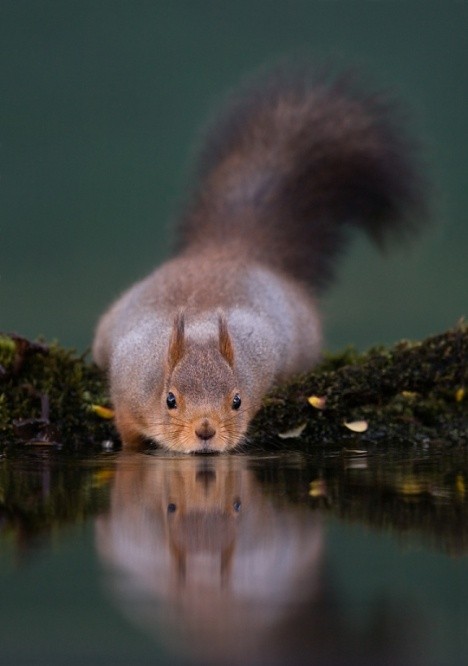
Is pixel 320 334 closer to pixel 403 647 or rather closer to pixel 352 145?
pixel 352 145

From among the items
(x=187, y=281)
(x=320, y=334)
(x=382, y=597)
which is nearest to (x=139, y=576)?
(x=382, y=597)

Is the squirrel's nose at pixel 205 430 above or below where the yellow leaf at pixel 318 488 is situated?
above

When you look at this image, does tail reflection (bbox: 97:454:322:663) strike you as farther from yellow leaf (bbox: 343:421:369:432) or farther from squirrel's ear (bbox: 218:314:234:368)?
yellow leaf (bbox: 343:421:369:432)

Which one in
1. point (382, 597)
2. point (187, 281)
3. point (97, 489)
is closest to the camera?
point (382, 597)

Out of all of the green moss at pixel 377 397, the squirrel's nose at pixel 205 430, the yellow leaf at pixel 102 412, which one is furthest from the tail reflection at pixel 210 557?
the yellow leaf at pixel 102 412

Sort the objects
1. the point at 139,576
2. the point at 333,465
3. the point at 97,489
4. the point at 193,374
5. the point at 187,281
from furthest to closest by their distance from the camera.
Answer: the point at 187,281 → the point at 193,374 → the point at 333,465 → the point at 97,489 → the point at 139,576

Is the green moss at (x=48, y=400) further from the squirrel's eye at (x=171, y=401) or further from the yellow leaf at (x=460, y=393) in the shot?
the yellow leaf at (x=460, y=393)
